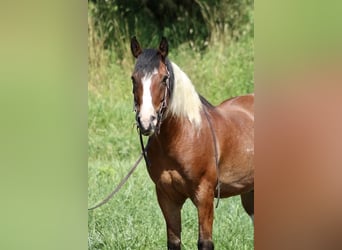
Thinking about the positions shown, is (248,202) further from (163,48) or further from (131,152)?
(163,48)

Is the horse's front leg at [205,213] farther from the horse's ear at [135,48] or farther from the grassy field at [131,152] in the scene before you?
the horse's ear at [135,48]

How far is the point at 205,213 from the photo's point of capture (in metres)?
3.44

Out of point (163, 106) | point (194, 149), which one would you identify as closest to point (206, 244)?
point (194, 149)

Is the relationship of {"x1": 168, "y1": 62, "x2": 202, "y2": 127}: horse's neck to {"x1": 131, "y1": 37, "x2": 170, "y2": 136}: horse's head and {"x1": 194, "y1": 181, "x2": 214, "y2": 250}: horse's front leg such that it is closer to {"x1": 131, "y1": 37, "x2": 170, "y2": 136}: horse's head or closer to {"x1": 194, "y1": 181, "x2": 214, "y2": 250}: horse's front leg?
{"x1": 131, "y1": 37, "x2": 170, "y2": 136}: horse's head

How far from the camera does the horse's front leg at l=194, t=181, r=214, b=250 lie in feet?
11.3

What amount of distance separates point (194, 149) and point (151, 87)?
1.36 ft
